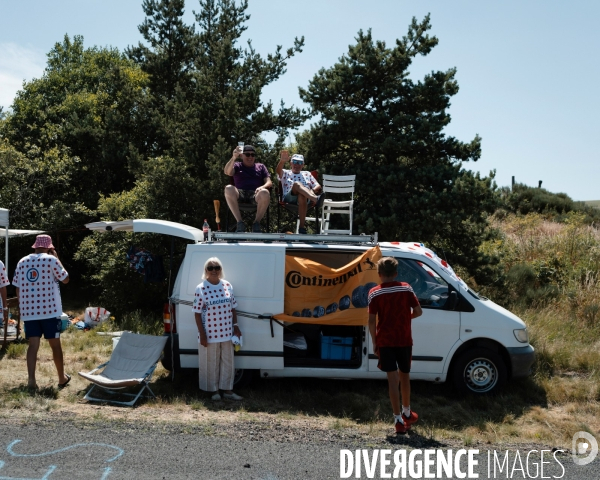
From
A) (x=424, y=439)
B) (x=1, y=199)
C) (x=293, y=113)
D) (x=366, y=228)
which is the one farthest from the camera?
(x=1, y=199)

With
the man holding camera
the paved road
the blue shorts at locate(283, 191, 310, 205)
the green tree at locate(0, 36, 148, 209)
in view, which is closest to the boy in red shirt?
the paved road

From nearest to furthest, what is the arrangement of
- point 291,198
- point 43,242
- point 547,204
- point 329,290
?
point 329,290, point 43,242, point 291,198, point 547,204

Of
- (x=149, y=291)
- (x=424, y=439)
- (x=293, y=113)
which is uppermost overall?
(x=293, y=113)

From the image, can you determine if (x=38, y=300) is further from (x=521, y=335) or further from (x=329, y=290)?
(x=521, y=335)

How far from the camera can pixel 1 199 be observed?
666 inches

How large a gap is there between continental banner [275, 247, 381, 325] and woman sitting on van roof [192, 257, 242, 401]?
62 cm

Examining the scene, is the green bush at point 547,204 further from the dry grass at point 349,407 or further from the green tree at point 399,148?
the dry grass at point 349,407

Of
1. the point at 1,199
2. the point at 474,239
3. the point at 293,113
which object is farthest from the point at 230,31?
the point at 474,239

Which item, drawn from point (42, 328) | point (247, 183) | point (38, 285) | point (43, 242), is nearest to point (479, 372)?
point (247, 183)

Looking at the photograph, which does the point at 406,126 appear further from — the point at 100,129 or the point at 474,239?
the point at 100,129

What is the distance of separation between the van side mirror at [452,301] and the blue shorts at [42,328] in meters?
4.62

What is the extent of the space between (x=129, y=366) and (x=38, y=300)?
1.32m

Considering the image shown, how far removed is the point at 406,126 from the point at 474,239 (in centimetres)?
279

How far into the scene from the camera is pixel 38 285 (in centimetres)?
762
